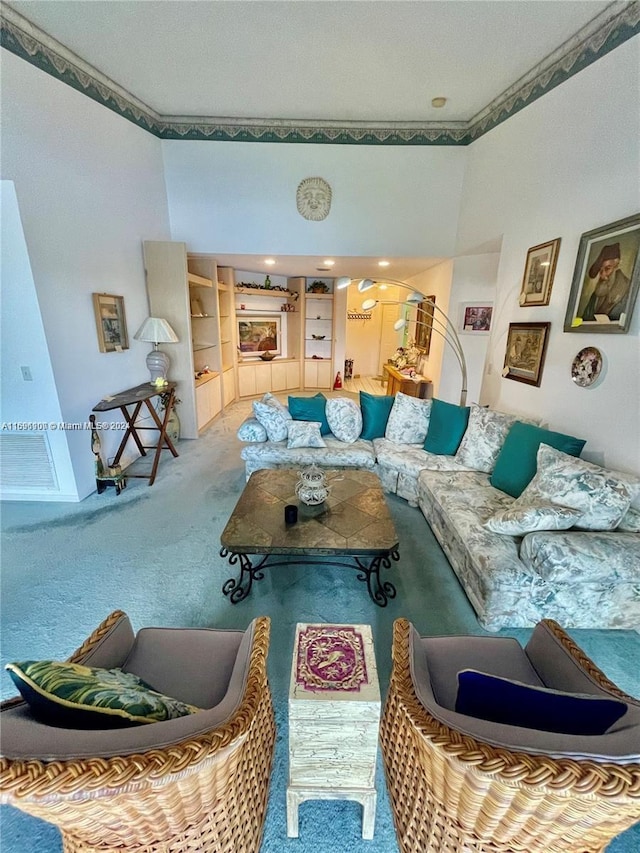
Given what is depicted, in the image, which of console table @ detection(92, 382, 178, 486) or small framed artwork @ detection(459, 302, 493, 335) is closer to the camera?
console table @ detection(92, 382, 178, 486)

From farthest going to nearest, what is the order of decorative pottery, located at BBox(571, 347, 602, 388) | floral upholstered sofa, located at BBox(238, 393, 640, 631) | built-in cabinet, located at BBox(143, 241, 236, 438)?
built-in cabinet, located at BBox(143, 241, 236, 438), decorative pottery, located at BBox(571, 347, 602, 388), floral upholstered sofa, located at BBox(238, 393, 640, 631)

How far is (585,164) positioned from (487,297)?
183 cm

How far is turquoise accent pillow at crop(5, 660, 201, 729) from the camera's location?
26.8 inches

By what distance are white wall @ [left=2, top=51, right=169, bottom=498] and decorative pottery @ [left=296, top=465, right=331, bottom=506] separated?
7.17 ft

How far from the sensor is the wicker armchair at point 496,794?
0.62m

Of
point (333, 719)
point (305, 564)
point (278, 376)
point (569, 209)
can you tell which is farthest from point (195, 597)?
→ point (278, 376)

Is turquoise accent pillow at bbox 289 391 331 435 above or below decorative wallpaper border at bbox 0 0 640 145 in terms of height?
below

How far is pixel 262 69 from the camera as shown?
9.93 ft

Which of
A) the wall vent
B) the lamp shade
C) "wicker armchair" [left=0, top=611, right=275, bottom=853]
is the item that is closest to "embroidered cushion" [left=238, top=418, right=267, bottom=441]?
the lamp shade

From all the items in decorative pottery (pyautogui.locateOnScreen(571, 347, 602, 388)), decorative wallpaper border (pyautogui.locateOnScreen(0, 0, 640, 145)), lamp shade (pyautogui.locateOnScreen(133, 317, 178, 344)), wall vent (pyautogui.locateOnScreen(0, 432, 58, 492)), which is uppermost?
decorative wallpaper border (pyautogui.locateOnScreen(0, 0, 640, 145))

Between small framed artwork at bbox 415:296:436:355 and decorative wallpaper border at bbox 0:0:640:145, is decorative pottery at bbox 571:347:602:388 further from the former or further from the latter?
small framed artwork at bbox 415:296:436:355

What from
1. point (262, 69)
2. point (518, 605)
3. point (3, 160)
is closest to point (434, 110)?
point (262, 69)

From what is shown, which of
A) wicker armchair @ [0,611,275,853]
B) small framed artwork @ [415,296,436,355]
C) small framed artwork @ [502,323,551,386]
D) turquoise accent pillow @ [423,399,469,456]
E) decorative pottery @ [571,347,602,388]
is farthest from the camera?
small framed artwork @ [415,296,436,355]

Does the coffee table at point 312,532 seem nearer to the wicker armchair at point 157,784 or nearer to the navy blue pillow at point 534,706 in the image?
the wicker armchair at point 157,784
